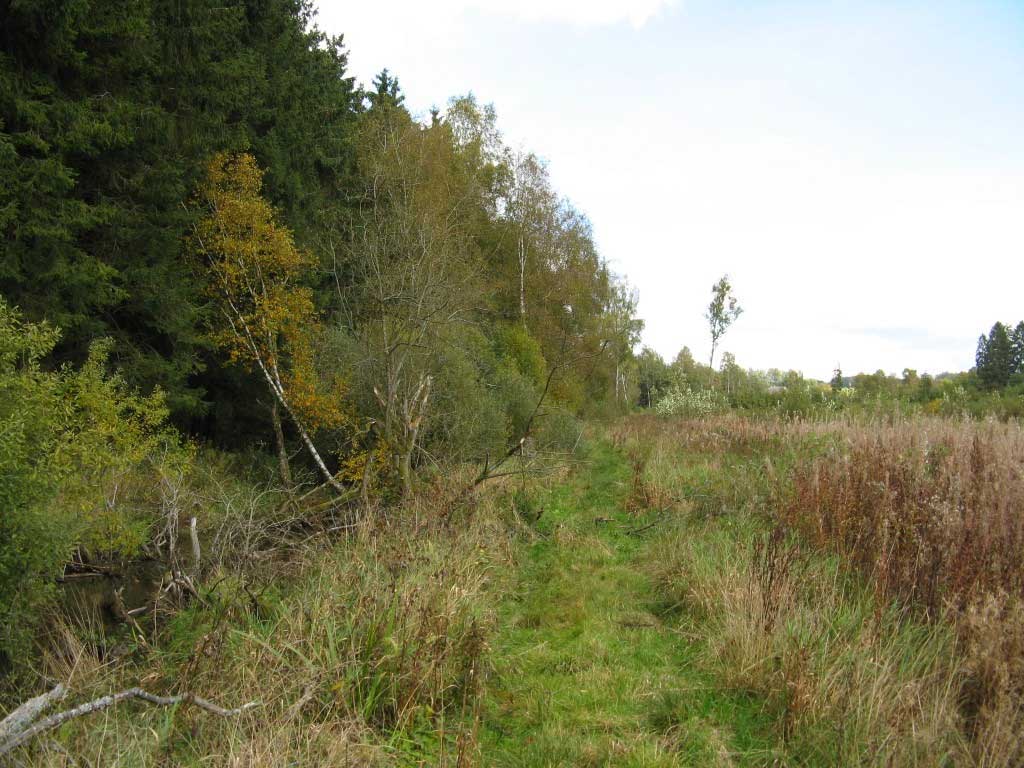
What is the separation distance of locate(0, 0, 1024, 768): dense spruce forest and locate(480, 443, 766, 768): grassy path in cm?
3

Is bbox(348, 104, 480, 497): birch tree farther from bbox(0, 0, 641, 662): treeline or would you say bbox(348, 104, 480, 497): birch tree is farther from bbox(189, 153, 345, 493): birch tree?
bbox(189, 153, 345, 493): birch tree

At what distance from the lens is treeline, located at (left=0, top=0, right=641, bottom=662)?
8.32 metres

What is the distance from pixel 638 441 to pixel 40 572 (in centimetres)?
1243

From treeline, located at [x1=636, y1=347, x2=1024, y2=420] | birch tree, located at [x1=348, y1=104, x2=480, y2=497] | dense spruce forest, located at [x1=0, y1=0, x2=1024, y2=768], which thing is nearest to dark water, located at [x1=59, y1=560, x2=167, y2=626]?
dense spruce forest, located at [x1=0, y1=0, x2=1024, y2=768]

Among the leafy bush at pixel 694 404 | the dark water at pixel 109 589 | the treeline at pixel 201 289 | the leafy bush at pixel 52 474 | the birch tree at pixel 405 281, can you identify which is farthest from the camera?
the leafy bush at pixel 694 404

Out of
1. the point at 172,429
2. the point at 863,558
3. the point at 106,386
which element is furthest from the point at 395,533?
the point at 172,429

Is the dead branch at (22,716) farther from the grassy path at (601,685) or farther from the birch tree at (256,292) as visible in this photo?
the birch tree at (256,292)

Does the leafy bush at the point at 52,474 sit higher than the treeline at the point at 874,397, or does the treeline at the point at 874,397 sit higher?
the treeline at the point at 874,397

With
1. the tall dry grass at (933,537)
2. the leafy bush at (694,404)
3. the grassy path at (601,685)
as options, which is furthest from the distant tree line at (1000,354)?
the grassy path at (601,685)

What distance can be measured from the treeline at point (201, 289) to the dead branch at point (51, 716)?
227 centimetres

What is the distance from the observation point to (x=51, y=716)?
295cm

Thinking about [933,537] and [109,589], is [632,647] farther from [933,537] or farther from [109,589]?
[109,589]

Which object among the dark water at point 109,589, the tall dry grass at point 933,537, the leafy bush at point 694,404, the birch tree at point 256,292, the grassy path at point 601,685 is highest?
the birch tree at point 256,292

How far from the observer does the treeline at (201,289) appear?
832 centimetres
